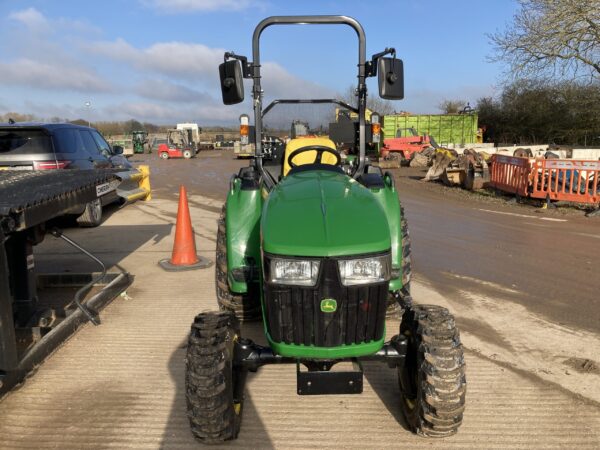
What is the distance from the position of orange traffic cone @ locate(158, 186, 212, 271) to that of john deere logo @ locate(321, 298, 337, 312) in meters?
4.07

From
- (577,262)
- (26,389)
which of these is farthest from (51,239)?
(577,262)

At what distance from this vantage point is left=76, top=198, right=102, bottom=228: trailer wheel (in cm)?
881

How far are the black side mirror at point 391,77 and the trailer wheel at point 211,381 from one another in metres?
2.08

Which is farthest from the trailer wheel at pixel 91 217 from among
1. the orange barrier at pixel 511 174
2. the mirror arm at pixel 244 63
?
the orange barrier at pixel 511 174

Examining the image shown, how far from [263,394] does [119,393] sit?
0.99 meters

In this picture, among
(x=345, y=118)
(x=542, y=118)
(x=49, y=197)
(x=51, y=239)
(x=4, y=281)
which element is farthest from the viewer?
(x=542, y=118)

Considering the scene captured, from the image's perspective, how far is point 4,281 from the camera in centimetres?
301

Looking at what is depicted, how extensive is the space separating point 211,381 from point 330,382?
61 centimetres

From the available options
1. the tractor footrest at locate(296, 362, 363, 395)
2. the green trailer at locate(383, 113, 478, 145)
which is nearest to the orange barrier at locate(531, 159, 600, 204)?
the tractor footrest at locate(296, 362, 363, 395)

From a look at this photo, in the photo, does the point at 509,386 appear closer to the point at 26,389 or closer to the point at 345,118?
the point at 345,118

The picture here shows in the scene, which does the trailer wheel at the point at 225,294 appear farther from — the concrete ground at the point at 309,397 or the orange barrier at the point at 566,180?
the orange barrier at the point at 566,180

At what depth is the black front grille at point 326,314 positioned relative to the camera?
7.93 ft

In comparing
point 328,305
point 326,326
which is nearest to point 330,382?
point 326,326

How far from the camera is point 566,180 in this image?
10750 millimetres
